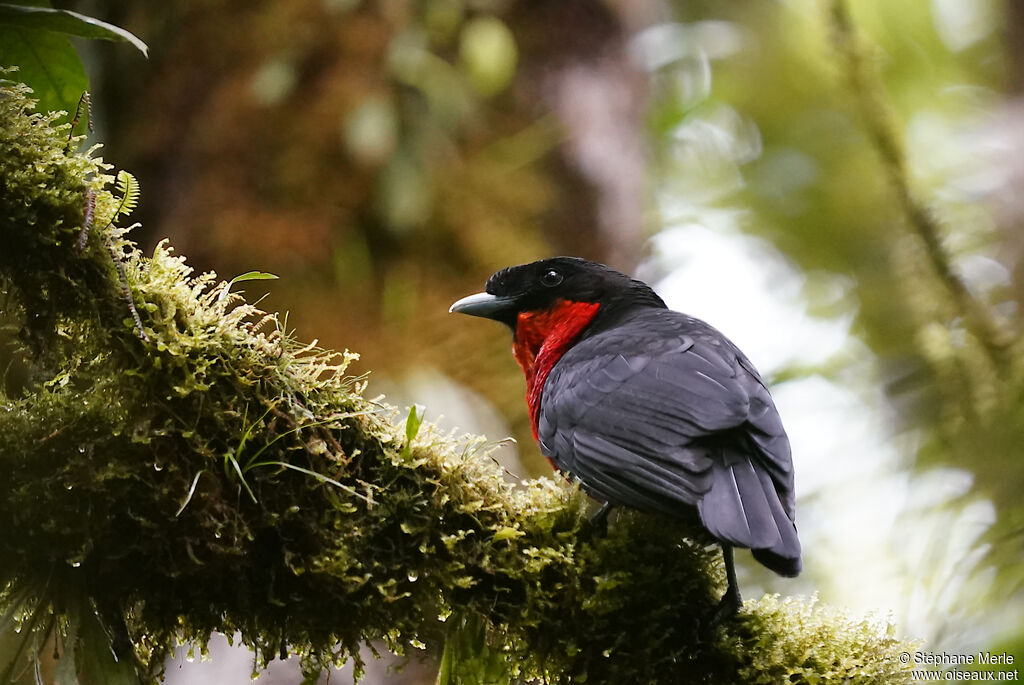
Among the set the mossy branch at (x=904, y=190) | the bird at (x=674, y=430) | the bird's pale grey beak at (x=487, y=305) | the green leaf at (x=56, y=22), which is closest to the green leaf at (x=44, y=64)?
the green leaf at (x=56, y=22)

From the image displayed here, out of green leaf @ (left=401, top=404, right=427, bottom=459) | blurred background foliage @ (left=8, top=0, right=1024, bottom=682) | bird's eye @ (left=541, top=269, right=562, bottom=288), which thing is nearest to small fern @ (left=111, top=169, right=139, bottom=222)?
green leaf @ (left=401, top=404, right=427, bottom=459)

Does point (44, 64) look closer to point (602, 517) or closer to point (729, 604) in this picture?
point (602, 517)

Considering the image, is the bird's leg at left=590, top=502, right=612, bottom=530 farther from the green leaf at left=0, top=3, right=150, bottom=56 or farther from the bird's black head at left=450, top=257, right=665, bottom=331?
the green leaf at left=0, top=3, right=150, bottom=56

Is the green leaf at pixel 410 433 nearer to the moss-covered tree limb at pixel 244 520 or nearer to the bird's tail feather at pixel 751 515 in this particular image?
the moss-covered tree limb at pixel 244 520

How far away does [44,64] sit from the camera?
211 cm

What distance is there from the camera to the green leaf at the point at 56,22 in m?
2.00

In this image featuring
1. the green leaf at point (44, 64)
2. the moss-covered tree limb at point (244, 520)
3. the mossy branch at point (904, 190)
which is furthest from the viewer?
the mossy branch at point (904, 190)

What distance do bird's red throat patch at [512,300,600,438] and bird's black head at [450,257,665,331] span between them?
23 mm

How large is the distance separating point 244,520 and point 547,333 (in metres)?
1.71

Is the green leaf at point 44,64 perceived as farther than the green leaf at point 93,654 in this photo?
Yes

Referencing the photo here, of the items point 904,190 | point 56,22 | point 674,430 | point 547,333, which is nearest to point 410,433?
point 674,430

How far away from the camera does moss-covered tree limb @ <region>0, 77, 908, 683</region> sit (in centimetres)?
178

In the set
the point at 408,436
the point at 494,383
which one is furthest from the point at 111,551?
the point at 494,383

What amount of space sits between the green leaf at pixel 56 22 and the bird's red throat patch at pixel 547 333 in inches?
65.6
